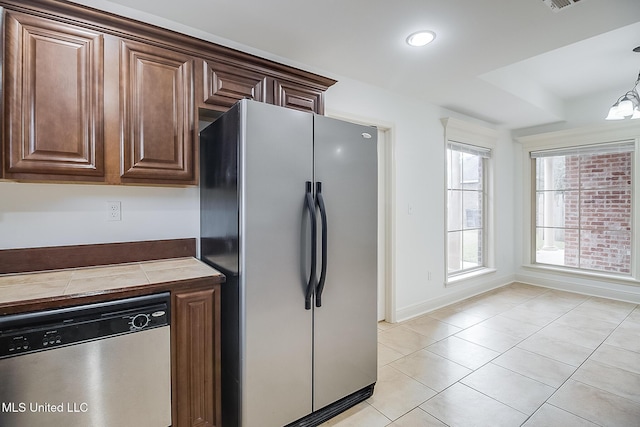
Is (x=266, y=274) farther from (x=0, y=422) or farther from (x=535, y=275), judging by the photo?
(x=535, y=275)

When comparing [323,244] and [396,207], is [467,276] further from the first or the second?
[323,244]

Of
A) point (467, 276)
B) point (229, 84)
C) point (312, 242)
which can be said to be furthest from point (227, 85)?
point (467, 276)

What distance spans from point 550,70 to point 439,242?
2.25 metres

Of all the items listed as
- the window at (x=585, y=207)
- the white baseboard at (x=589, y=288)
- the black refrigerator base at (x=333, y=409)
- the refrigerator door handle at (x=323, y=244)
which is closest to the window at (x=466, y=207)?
the white baseboard at (x=589, y=288)

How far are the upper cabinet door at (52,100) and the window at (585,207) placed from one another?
5602mm

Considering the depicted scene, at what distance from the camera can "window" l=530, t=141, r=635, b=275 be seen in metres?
4.06

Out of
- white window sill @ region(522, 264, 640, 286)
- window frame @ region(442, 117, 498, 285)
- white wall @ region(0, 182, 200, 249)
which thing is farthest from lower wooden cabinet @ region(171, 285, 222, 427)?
white window sill @ region(522, 264, 640, 286)

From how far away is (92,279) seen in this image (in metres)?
1.52

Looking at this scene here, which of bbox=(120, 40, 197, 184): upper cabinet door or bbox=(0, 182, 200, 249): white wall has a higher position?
bbox=(120, 40, 197, 184): upper cabinet door

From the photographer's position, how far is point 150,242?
1960mm

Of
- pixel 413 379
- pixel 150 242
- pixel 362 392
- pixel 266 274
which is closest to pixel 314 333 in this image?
pixel 266 274

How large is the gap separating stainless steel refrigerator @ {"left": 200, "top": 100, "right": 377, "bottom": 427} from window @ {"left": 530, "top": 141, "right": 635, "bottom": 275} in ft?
13.6

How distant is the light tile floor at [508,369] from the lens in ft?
6.05

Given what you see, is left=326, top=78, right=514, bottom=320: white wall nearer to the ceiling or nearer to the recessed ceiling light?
the ceiling
